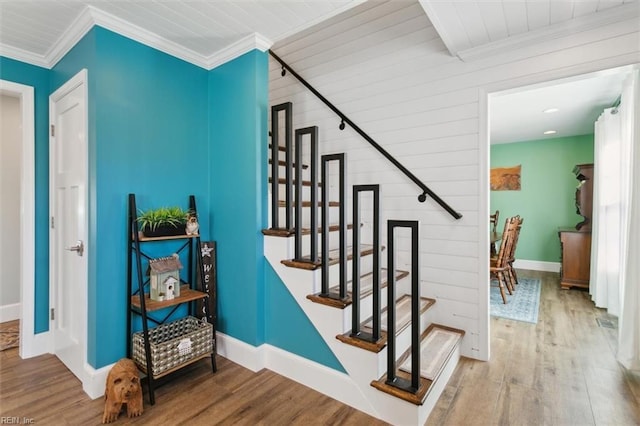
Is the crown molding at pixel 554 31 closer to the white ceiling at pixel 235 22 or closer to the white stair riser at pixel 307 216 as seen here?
the white ceiling at pixel 235 22

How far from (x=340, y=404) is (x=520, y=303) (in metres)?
2.87

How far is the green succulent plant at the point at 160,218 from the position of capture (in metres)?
2.00

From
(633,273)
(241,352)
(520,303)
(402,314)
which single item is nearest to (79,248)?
(241,352)

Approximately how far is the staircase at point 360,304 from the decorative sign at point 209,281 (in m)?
0.48

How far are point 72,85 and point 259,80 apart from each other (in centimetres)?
126

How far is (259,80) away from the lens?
229cm

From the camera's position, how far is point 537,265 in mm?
5680

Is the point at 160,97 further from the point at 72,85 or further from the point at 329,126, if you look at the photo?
the point at 329,126

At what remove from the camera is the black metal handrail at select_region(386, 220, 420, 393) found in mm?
1581

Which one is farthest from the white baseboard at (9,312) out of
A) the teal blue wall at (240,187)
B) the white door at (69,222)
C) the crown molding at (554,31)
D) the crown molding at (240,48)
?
the crown molding at (554,31)

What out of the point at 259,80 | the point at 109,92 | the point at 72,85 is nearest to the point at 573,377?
the point at 259,80

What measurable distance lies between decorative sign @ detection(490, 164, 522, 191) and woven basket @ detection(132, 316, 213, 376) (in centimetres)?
586

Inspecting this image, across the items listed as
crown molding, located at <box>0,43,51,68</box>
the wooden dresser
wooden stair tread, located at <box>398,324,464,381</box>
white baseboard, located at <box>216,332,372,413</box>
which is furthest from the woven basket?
the wooden dresser

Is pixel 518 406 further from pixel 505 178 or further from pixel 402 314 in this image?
pixel 505 178
